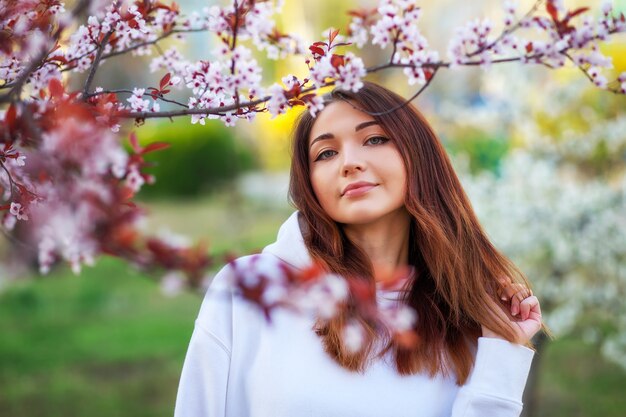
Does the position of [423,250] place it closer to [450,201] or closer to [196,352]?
[450,201]

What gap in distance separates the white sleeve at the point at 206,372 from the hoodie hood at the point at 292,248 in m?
0.20

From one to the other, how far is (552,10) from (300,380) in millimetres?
971

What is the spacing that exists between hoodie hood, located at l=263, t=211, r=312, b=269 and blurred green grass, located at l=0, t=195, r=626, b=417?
2625mm

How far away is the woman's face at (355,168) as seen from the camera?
5.60ft

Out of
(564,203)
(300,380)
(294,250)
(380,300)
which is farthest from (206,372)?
(564,203)

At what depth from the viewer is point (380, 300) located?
6.06 feet

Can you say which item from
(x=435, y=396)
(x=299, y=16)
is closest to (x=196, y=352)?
(x=435, y=396)

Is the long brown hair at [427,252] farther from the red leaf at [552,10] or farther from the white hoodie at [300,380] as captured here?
the red leaf at [552,10]

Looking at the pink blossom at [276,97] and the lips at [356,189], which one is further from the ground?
the lips at [356,189]

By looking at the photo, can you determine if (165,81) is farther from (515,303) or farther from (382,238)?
(515,303)

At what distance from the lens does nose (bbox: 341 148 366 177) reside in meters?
1.69

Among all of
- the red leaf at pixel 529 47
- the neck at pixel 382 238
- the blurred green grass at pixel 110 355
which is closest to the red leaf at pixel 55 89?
the red leaf at pixel 529 47

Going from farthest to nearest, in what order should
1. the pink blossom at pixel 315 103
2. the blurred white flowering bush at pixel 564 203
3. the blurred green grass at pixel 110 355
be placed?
the blurred green grass at pixel 110 355 → the blurred white flowering bush at pixel 564 203 → the pink blossom at pixel 315 103

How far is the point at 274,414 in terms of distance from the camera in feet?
5.29
